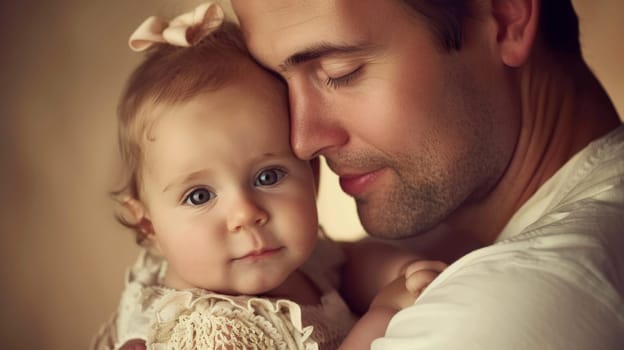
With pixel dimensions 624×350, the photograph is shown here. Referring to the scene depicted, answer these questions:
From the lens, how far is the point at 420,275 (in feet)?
3.48

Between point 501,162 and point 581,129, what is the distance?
15cm

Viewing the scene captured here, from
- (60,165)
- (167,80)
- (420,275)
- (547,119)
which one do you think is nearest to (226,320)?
(420,275)

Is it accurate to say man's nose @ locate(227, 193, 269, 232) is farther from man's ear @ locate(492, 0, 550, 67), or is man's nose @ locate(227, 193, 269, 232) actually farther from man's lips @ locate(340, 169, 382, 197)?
man's ear @ locate(492, 0, 550, 67)

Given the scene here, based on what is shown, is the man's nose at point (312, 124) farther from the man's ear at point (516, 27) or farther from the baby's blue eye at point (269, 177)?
the man's ear at point (516, 27)

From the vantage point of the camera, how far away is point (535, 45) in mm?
1308

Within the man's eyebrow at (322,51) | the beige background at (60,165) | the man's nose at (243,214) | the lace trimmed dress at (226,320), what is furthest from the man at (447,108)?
the beige background at (60,165)

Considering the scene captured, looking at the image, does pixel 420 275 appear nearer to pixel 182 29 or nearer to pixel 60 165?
pixel 182 29

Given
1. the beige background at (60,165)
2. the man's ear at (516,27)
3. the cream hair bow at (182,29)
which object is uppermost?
the cream hair bow at (182,29)

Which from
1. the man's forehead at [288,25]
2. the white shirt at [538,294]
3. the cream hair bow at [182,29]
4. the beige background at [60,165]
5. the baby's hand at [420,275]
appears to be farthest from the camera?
the beige background at [60,165]

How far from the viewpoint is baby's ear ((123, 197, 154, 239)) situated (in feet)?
4.15

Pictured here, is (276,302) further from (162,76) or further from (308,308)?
(162,76)

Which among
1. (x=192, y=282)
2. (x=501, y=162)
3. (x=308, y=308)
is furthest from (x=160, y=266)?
(x=501, y=162)

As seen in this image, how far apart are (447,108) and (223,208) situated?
17.3 inches

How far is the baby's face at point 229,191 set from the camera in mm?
1127
